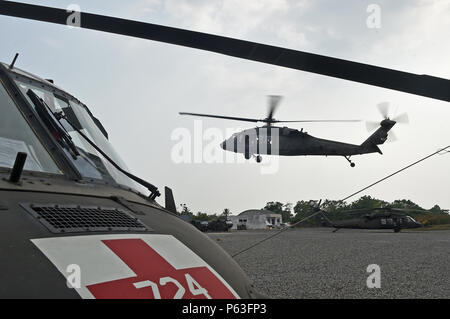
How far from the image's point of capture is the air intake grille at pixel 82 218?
59.1 inches

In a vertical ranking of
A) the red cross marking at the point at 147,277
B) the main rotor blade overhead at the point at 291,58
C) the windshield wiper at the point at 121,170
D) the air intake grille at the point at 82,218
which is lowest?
the red cross marking at the point at 147,277

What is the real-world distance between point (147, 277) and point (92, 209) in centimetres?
52

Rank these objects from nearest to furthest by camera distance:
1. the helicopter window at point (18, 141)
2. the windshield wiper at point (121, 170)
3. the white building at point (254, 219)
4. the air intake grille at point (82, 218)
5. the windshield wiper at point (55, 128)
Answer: the air intake grille at point (82, 218), the helicopter window at point (18, 141), the windshield wiper at point (55, 128), the windshield wiper at point (121, 170), the white building at point (254, 219)

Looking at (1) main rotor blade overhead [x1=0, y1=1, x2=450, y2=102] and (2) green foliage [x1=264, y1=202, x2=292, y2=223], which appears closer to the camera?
(1) main rotor blade overhead [x1=0, y1=1, x2=450, y2=102]

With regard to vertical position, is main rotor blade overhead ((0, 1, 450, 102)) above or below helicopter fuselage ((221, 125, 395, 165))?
below

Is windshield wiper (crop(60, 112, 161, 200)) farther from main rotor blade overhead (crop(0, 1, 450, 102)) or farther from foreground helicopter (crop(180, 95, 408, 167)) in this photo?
foreground helicopter (crop(180, 95, 408, 167))

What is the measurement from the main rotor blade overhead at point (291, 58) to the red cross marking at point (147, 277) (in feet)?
3.04

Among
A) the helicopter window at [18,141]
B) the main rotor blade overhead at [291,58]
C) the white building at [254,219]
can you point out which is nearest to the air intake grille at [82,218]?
the helicopter window at [18,141]

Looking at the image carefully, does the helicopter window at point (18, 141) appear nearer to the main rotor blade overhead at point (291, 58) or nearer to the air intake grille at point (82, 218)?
the air intake grille at point (82, 218)

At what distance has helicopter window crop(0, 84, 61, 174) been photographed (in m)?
1.90

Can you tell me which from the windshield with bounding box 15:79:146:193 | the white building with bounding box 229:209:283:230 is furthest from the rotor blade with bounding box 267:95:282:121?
the white building with bounding box 229:209:283:230
